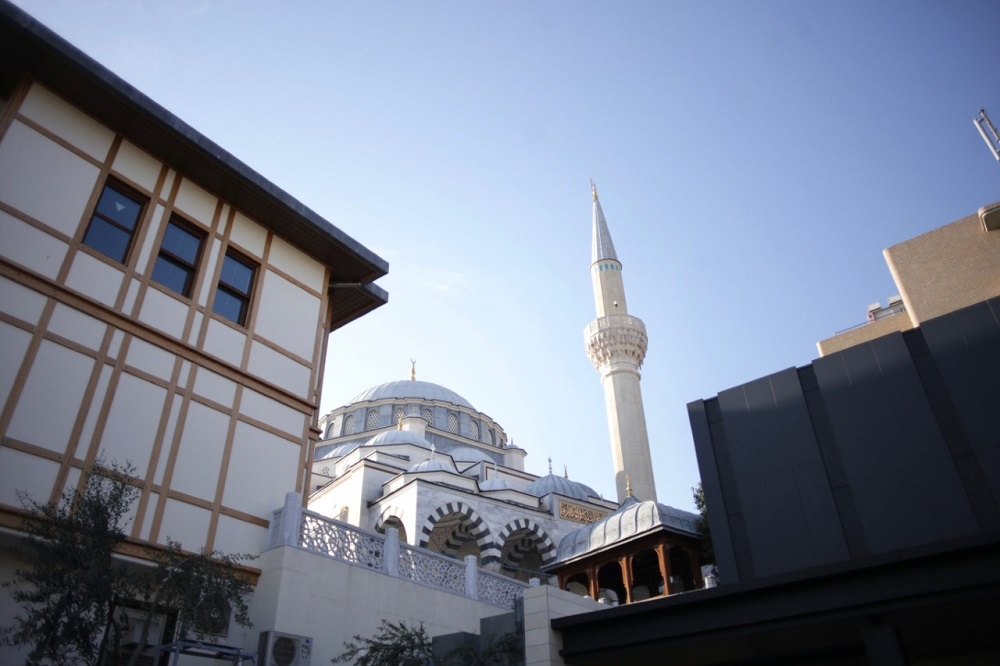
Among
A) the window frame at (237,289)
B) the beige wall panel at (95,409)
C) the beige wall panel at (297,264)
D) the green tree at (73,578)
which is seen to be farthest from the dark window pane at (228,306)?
the green tree at (73,578)

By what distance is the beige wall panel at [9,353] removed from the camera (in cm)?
814

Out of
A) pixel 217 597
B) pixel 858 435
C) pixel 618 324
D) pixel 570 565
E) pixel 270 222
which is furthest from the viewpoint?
pixel 618 324

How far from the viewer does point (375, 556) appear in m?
10.7

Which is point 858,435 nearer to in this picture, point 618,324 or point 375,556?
point 375,556

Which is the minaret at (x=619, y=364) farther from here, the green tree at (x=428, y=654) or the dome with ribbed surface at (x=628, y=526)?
the green tree at (x=428, y=654)

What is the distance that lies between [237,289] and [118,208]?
1.90m

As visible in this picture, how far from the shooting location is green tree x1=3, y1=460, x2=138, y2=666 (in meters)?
5.72

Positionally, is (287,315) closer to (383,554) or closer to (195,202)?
(195,202)

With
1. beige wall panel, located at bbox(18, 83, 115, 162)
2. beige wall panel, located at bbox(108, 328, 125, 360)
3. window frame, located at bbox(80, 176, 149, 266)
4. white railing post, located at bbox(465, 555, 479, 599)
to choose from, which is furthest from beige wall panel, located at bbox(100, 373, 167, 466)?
white railing post, located at bbox(465, 555, 479, 599)

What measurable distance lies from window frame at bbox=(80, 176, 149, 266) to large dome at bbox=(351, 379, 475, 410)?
26.8m

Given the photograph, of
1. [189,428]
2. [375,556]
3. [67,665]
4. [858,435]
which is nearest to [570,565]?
[375,556]

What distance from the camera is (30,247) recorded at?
8898 mm

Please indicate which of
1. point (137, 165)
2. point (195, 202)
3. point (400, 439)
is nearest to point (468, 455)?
point (400, 439)

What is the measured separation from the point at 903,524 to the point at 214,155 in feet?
32.2
